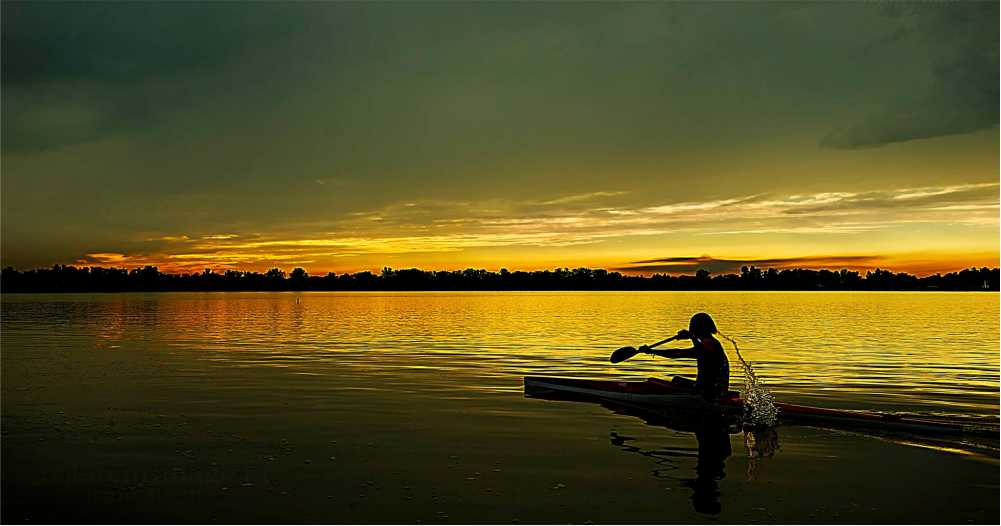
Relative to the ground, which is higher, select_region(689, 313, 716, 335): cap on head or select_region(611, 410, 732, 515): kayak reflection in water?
select_region(689, 313, 716, 335): cap on head

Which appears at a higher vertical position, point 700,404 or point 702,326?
point 702,326

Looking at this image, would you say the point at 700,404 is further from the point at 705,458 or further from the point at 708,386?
the point at 705,458

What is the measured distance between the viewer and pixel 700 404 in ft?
66.2

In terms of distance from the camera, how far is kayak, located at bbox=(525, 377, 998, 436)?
17094mm

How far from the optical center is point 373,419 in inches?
774

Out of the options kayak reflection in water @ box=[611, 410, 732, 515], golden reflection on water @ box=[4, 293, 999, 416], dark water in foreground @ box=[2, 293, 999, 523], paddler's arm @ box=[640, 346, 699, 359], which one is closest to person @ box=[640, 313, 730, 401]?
paddler's arm @ box=[640, 346, 699, 359]

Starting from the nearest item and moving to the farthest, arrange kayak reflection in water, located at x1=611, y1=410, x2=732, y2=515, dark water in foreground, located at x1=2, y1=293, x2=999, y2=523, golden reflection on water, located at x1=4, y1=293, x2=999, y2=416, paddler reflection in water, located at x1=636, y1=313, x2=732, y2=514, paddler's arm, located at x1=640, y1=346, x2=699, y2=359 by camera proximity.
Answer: dark water in foreground, located at x1=2, y1=293, x2=999, y2=523 → kayak reflection in water, located at x1=611, y1=410, x2=732, y2=515 → paddler reflection in water, located at x1=636, y1=313, x2=732, y2=514 → paddler's arm, located at x1=640, y1=346, x2=699, y2=359 → golden reflection on water, located at x1=4, y1=293, x2=999, y2=416

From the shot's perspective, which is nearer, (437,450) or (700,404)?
(437,450)

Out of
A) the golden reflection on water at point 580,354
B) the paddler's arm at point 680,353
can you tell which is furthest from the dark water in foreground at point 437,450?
the paddler's arm at point 680,353

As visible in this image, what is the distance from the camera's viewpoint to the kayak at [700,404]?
1709 centimetres

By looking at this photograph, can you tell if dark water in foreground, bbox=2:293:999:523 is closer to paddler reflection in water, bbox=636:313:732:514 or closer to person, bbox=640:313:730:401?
paddler reflection in water, bbox=636:313:732:514

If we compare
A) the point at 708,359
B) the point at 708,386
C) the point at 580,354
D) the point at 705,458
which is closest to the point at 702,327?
the point at 708,359

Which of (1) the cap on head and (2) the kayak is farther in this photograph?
(1) the cap on head

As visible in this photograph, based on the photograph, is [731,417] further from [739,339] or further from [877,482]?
[739,339]
